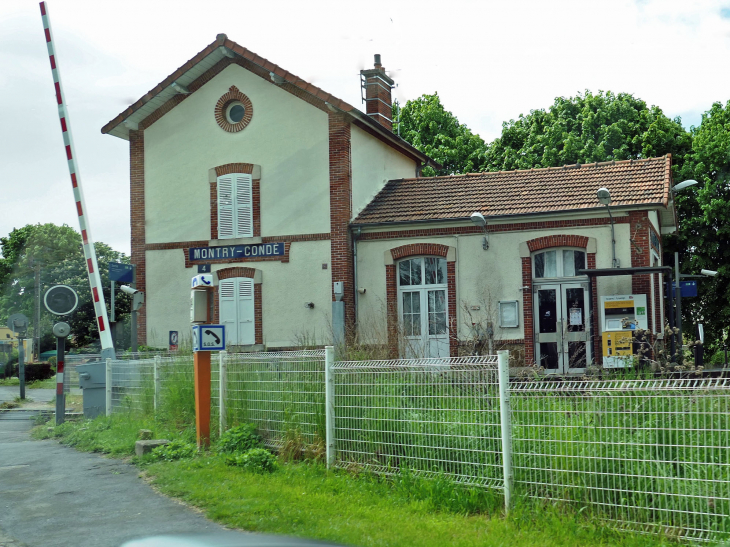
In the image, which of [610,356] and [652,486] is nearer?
[652,486]

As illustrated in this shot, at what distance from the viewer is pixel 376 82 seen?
1020 inches

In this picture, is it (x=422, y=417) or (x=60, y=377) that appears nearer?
Answer: (x=422, y=417)

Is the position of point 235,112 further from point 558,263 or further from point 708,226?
point 708,226

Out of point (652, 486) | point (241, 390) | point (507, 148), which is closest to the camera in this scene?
point (652, 486)

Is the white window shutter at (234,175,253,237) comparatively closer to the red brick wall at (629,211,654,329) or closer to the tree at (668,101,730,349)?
the red brick wall at (629,211,654,329)

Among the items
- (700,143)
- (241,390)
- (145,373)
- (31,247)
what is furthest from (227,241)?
(31,247)

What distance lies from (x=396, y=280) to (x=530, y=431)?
1487 cm

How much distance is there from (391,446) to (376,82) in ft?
64.5

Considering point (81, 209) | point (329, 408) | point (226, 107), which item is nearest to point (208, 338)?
point (329, 408)

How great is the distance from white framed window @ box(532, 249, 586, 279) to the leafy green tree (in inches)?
600

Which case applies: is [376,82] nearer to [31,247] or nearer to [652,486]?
[652,486]

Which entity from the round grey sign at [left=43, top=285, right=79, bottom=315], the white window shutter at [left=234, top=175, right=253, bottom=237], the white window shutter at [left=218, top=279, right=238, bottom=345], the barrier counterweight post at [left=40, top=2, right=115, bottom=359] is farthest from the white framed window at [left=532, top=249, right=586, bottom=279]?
the round grey sign at [left=43, top=285, right=79, bottom=315]

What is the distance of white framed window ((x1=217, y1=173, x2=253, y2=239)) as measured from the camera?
22531 mm

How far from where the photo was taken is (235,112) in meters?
23.2
